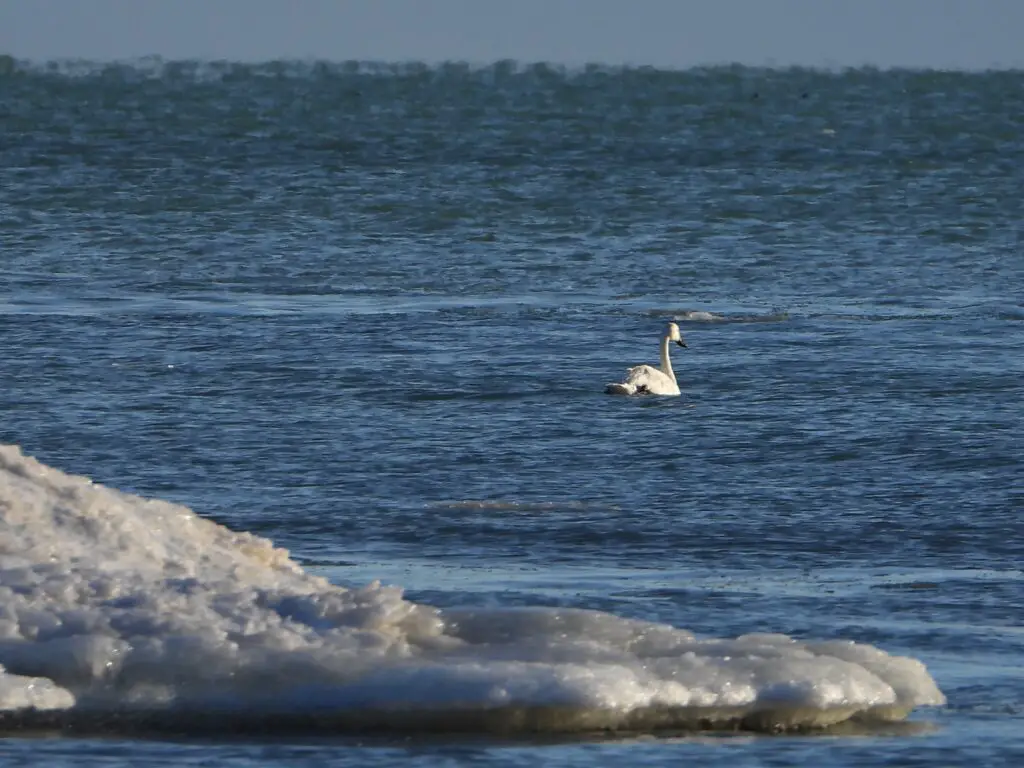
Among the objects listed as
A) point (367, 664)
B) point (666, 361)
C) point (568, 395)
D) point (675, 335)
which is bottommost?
point (367, 664)

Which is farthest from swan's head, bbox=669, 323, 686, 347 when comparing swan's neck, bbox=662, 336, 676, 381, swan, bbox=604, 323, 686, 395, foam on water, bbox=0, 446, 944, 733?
foam on water, bbox=0, 446, 944, 733

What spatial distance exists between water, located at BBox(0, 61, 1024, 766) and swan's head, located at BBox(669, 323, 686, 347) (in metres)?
0.17

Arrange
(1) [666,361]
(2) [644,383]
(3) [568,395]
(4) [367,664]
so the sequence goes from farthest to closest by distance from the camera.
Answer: (1) [666,361]
(3) [568,395]
(2) [644,383]
(4) [367,664]

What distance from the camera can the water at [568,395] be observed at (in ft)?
38.8

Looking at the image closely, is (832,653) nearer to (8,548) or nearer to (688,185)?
(8,548)

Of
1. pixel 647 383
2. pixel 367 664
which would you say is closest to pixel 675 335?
pixel 647 383

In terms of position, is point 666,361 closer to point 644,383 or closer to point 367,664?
point 644,383

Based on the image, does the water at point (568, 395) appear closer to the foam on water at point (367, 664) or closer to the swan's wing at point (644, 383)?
the foam on water at point (367, 664)

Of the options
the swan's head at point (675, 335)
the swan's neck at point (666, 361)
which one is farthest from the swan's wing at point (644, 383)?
the swan's head at point (675, 335)

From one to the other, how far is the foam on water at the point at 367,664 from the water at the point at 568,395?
0.40 feet

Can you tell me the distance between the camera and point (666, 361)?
71.0 feet

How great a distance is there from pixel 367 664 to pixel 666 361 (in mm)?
12811

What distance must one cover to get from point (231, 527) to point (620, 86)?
10566cm

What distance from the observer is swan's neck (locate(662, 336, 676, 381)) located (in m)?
Result: 20.9
